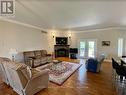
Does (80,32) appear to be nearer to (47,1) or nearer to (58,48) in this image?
(58,48)

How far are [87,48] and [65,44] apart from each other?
2.37m

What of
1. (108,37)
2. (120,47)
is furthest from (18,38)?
(120,47)

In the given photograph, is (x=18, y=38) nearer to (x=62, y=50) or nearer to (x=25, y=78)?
(x=25, y=78)

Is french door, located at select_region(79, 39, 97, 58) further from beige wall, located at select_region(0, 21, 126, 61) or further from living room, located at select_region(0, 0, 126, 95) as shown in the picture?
beige wall, located at select_region(0, 21, 126, 61)

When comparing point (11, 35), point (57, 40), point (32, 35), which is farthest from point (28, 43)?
point (57, 40)

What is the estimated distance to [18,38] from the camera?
20.2ft

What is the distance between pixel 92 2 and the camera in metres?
3.19

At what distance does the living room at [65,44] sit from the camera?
10.6 ft

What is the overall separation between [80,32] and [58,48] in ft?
9.35

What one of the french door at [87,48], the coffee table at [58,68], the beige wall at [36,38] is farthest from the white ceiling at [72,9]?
the french door at [87,48]

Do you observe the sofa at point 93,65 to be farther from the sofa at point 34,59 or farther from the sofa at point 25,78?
the sofa at point 25,78

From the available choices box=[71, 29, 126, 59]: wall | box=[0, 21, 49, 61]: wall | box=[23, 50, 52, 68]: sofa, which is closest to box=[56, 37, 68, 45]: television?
box=[0, 21, 49, 61]: wall

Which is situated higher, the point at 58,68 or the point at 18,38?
the point at 18,38

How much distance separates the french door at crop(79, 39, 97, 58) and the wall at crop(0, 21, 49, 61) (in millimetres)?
3984
